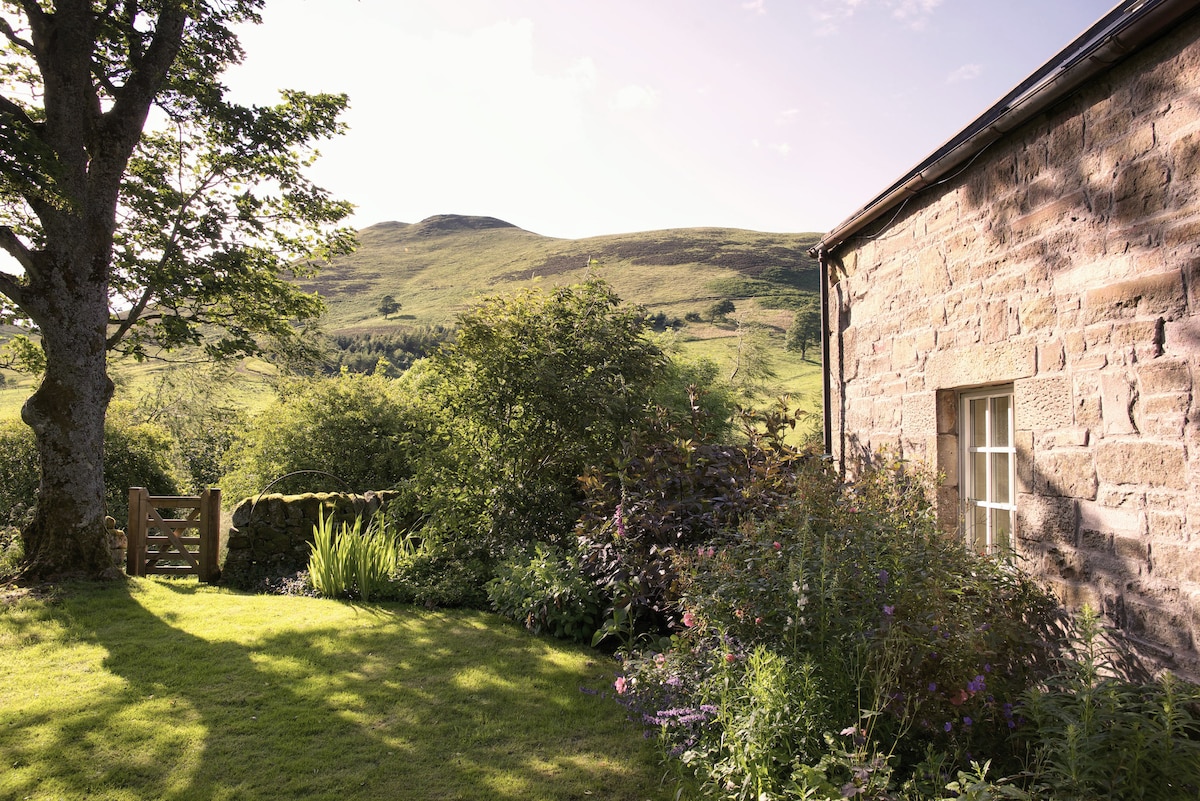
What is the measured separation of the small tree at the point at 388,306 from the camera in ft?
245

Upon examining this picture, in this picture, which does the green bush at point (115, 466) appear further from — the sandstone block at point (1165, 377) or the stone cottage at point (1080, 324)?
the sandstone block at point (1165, 377)

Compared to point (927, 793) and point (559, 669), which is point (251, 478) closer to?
point (559, 669)

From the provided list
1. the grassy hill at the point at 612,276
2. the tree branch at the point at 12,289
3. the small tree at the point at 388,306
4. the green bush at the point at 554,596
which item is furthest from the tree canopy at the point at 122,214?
the small tree at the point at 388,306

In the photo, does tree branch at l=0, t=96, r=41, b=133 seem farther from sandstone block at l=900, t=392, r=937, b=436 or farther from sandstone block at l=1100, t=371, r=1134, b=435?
sandstone block at l=1100, t=371, r=1134, b=435

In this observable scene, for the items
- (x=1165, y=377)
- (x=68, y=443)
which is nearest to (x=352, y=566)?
(x=68, y=443)

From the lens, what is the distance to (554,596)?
595 cm

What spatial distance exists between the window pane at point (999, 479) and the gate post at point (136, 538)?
982cm

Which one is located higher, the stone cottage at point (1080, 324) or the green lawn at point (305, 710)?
the stone cottage at point (1080, 324)

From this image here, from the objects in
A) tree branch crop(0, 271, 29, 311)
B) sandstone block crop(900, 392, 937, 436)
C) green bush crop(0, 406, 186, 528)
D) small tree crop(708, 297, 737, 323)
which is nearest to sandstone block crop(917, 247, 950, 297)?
sandstone block crop(900, 392, 937, 436)

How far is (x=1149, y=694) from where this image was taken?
3.01m

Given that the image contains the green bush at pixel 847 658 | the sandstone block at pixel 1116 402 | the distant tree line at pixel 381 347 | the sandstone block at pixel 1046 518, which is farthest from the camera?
the distant tree line at pixel 381 347

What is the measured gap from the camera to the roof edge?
308cm

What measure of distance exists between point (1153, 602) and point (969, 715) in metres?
1.02

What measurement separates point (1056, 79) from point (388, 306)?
77.3 m
